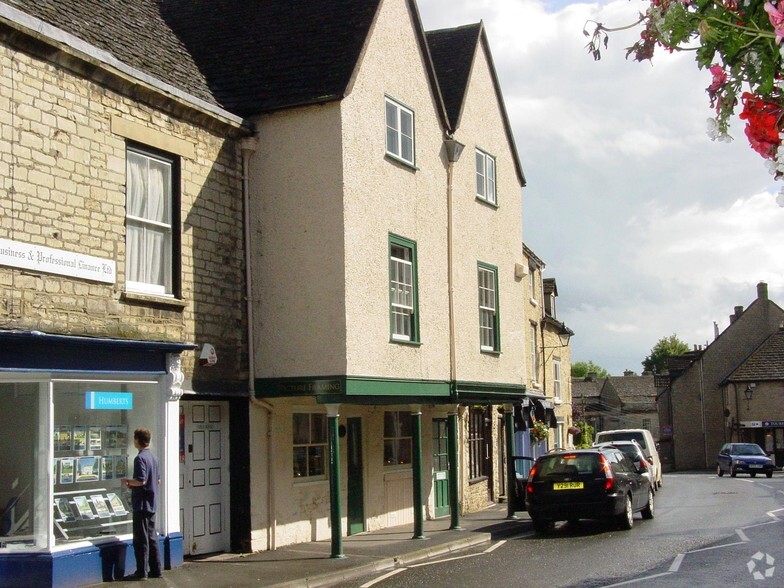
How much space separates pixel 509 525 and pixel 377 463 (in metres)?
3.16

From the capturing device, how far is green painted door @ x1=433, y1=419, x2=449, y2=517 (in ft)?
74.1

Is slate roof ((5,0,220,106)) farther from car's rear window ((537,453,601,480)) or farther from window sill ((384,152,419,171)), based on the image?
car's rear window ((537,453,601,480))

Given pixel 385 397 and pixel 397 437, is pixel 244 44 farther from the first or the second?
pixel 397 437

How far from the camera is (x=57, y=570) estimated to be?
1124 cm

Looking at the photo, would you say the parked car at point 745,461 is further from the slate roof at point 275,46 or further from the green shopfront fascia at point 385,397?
the slate roof at point 275,46

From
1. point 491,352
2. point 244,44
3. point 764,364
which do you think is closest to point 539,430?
point 491,352

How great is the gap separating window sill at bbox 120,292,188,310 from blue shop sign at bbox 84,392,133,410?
126 centimetres

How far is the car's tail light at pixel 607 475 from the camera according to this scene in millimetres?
18045

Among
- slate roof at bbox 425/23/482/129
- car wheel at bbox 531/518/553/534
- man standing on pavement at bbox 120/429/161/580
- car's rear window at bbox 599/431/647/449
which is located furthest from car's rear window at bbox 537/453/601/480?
car's rear window at bbox 599/431/647/449

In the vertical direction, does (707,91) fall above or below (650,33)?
below

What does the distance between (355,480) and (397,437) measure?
2212mm

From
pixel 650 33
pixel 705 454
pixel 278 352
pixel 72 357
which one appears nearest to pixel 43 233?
pixel 72 357

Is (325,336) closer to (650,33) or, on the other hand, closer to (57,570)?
(57,570)

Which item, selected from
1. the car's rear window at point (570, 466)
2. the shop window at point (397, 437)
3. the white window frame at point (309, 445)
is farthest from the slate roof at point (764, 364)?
the white window frame at point (309, 445)
